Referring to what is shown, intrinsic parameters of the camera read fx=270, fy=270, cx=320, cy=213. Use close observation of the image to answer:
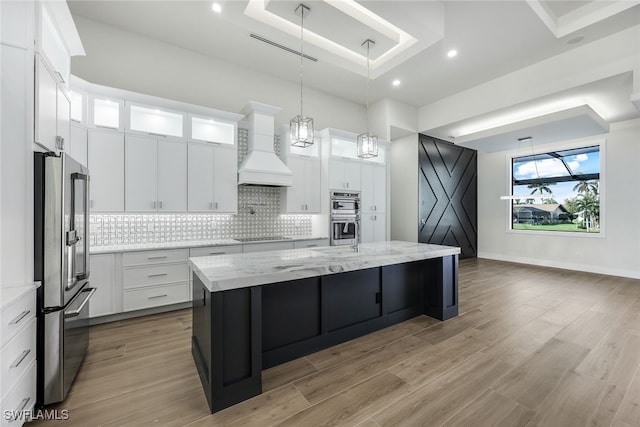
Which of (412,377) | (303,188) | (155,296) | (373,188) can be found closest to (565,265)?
(373,188)

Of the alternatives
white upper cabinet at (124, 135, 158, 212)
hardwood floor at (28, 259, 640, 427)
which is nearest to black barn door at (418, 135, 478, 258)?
hardwood floor at (28, 259, 640, 427)

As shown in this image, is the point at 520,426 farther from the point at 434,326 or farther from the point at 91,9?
the point at 91,9

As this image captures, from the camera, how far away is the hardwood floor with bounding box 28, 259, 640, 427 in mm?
1673

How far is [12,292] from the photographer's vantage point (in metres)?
1.51

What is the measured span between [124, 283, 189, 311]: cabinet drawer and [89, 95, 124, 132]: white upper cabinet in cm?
203

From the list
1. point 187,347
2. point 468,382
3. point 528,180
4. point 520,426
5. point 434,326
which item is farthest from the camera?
point 528,180

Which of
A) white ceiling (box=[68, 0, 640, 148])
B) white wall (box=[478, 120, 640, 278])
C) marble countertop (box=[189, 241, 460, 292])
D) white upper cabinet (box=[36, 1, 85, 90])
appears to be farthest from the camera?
white wall (box=[478, 120, 640, 278])

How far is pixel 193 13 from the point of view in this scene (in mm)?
3461

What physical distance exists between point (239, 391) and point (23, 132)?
2162mm

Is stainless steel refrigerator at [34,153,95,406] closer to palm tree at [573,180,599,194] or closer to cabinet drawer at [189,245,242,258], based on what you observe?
cabinet drawer at [189,245,242,258]

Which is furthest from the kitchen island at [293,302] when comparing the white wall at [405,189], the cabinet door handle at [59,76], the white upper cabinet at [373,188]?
the white wall at [405,189]

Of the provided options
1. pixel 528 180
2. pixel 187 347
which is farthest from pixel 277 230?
pixel 528 180

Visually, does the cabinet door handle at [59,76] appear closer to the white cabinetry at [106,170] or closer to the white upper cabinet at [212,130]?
the white cabinetry at [106,170]

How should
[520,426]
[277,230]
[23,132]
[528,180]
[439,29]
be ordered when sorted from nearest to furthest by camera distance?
[520,426]
[23,132]
[439,29]
[277,230]
[528,180]
